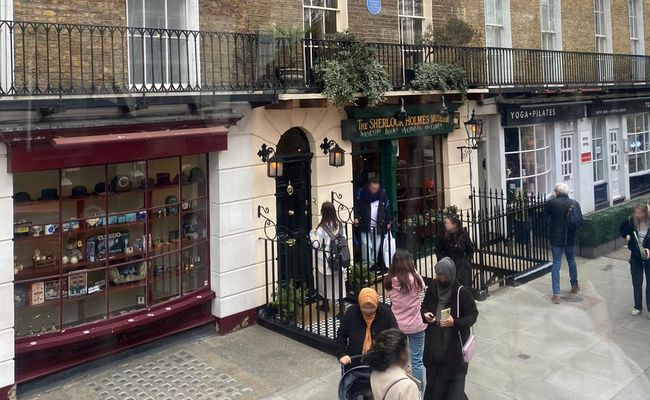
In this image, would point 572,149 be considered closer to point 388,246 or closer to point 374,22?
point 374,22

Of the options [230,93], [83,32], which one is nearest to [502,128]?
[230,93]

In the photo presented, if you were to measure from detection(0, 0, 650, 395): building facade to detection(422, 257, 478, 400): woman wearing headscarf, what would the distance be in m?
3.80

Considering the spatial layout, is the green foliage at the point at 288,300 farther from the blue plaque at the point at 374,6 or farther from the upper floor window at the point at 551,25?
the upper floor window at the point at 551,25

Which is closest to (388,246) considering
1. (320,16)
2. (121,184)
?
(320,16)

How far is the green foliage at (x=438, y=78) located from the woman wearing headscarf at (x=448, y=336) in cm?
630

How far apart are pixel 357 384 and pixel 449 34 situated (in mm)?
9457

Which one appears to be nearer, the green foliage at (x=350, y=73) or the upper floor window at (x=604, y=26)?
the green foliage at (x=350, y=73)

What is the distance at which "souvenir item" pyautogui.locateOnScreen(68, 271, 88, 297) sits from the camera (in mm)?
7148

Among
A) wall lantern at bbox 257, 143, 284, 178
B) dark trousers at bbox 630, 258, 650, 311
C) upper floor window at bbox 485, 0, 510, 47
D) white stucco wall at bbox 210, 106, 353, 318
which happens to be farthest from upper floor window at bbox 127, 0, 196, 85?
upper floor window at bbox 485, 0, 510, 47

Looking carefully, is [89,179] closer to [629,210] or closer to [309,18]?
[309,18]

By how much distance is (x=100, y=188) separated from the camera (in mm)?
7406

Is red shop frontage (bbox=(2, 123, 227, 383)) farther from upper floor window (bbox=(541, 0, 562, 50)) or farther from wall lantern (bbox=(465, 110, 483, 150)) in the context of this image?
upper floor window (bbox=(541, 0, 562, 50))

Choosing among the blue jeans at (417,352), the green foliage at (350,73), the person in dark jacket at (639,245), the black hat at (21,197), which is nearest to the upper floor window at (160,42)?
the black hat at (21,197)

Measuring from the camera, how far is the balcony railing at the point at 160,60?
6.71 m
